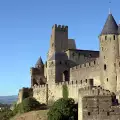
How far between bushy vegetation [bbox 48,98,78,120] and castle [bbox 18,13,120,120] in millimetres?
2053

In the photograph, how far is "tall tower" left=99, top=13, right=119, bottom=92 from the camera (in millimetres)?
47562

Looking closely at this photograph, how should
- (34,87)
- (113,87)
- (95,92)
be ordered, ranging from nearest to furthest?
(95,92) < (113,87) < (34,87)

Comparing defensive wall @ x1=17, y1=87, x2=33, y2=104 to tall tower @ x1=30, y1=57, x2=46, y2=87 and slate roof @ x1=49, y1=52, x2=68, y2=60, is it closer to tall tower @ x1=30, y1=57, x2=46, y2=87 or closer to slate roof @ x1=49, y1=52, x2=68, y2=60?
tall tower @ x1=30, y1=57, x2=46, y2=87

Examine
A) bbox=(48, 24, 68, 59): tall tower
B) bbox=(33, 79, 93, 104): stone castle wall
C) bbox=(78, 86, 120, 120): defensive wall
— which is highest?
bbox=(48, 24, 68, 59): tall tower

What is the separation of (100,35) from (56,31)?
2375 centimetres

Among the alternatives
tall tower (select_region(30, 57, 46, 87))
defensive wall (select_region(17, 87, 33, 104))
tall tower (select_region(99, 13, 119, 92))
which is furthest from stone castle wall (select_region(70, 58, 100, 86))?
tall tower (select_region(30, 57, 46, 87))

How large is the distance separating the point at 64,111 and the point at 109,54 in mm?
9894

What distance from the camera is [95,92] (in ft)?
139

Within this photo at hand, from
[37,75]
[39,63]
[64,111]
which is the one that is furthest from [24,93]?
[64,111]

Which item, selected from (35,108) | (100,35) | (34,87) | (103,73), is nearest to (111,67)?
(103,73)

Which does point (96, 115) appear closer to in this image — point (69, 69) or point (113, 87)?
point (113, 87)

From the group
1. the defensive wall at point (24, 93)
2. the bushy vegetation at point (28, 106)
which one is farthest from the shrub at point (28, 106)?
the defensive wall at point (24, 93)

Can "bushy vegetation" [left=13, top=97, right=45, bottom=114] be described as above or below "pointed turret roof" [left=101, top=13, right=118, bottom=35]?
below

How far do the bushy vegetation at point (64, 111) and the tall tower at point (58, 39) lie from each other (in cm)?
2768
